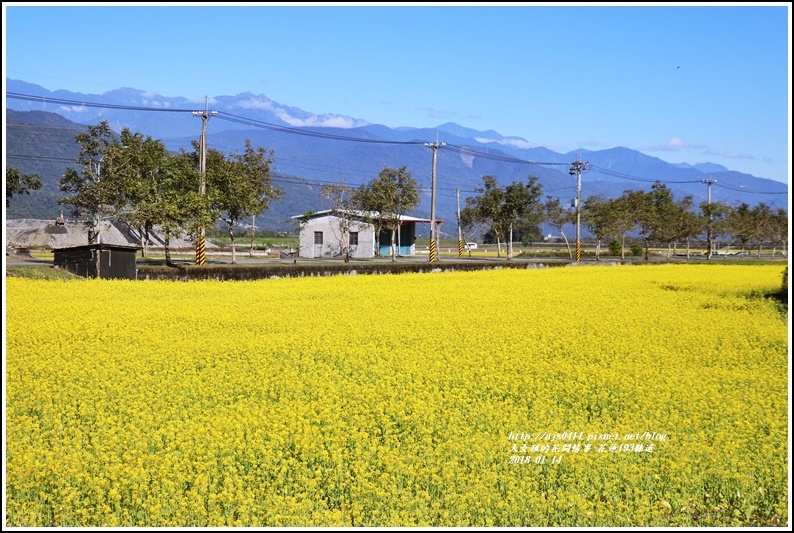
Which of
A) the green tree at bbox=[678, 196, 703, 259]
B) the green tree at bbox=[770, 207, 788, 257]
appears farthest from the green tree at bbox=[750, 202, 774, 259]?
the green tree at bbox=[678, 196, 703, 259]

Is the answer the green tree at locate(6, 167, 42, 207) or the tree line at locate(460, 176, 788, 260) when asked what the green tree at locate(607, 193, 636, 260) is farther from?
the green tree at locate(6, 167, 42, 207)

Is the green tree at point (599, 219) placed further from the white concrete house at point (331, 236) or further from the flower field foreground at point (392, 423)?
the flower field foreground at point (392, 423)

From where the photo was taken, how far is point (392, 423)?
787 cm

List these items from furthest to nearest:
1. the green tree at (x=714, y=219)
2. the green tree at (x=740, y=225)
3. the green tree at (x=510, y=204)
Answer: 1. the green tree at (x=740, y=225)
2. the green tree at (x=714, y=219)
3. the green tree at (x=510, y=204)

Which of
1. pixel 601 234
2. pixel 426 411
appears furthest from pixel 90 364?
pixel 601 234

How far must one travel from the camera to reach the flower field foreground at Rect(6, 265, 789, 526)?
6.19 meters

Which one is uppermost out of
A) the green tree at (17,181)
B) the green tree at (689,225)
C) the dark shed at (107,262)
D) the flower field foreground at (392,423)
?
the green tree at (17,181)

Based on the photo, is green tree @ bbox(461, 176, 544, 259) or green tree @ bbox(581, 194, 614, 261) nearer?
green tree @ bbox(461, 176, 544, 259)

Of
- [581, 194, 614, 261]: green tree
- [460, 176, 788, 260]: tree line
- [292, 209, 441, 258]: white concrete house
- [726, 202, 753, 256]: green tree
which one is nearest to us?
[292, 209, 441, 258]: white concrete house

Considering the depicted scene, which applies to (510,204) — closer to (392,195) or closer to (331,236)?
(392,195)

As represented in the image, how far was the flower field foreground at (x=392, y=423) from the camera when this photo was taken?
20.3ft

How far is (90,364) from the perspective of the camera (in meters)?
10.7

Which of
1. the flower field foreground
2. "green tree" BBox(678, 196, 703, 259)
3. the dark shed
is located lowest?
the flower field foreground

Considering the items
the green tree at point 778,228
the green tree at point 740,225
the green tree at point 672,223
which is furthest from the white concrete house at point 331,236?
the green tree at point 778,228
